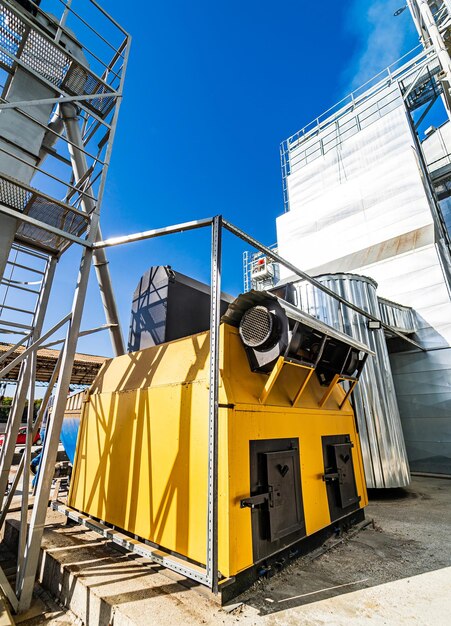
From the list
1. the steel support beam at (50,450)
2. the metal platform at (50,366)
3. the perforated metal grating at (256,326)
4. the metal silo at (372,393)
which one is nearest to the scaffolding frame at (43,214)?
the steel support beam at (50,450)

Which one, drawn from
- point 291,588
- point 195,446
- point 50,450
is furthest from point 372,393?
point 50,450

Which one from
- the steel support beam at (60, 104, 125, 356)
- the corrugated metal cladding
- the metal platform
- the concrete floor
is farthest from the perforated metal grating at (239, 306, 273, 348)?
the metal platform

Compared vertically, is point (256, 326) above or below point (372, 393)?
above

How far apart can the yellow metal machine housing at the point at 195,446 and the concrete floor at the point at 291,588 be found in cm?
25

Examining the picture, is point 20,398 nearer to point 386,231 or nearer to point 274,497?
point 274,497

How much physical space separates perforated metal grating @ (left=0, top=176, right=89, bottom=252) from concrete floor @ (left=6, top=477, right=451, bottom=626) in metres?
3.61

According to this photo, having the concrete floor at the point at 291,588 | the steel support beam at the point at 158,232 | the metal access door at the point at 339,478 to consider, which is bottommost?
the concrete floor at the point at 291,588

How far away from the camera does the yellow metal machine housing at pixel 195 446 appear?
233 cm

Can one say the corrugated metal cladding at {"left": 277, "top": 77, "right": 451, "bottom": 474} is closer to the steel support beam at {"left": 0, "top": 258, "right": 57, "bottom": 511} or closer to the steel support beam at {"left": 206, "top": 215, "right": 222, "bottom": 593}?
the steel support beam at {"left": 206, "top": 215, "right": 222, "bottom": 593}

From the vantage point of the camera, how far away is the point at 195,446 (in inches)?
98.7

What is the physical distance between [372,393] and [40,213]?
6721mm

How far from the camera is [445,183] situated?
36.9 feet

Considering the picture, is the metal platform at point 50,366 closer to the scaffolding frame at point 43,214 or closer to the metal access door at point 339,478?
the scaffolding frame at point 43,214

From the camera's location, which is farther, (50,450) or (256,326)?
(256,326)
